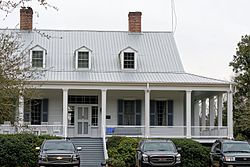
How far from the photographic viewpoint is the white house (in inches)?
1399

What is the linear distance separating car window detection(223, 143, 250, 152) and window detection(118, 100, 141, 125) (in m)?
13.7

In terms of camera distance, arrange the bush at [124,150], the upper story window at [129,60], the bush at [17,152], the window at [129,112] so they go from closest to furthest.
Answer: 1. the bush at [17,152]
2. the bush at [124,150]
3. the window at [129,112]
4. the upper story window at [129,60]

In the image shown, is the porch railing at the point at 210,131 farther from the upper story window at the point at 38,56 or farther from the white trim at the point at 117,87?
the upper story window at the point at 38,56

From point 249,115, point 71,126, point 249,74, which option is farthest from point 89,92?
point 249,74

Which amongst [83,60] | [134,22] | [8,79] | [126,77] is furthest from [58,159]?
[134,22]

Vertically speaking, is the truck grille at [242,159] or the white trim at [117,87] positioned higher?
the white trim at [117,87]

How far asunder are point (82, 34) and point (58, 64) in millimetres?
4828

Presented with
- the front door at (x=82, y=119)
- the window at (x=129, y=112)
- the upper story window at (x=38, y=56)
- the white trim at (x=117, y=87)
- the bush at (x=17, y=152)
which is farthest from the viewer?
the upper story window at (x=38, y=56)

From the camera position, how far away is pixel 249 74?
1919 inches

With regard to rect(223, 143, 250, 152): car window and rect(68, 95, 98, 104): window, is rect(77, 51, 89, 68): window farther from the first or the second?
rect(223, 143, 250, 152): car window

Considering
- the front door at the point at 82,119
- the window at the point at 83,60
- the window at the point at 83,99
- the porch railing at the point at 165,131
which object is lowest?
the porch railing at the point at 165,131

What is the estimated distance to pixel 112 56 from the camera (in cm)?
4047

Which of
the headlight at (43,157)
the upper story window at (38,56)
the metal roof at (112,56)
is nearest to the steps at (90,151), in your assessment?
the metal roof at (112,56)

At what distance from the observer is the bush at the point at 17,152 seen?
95.0 ft
